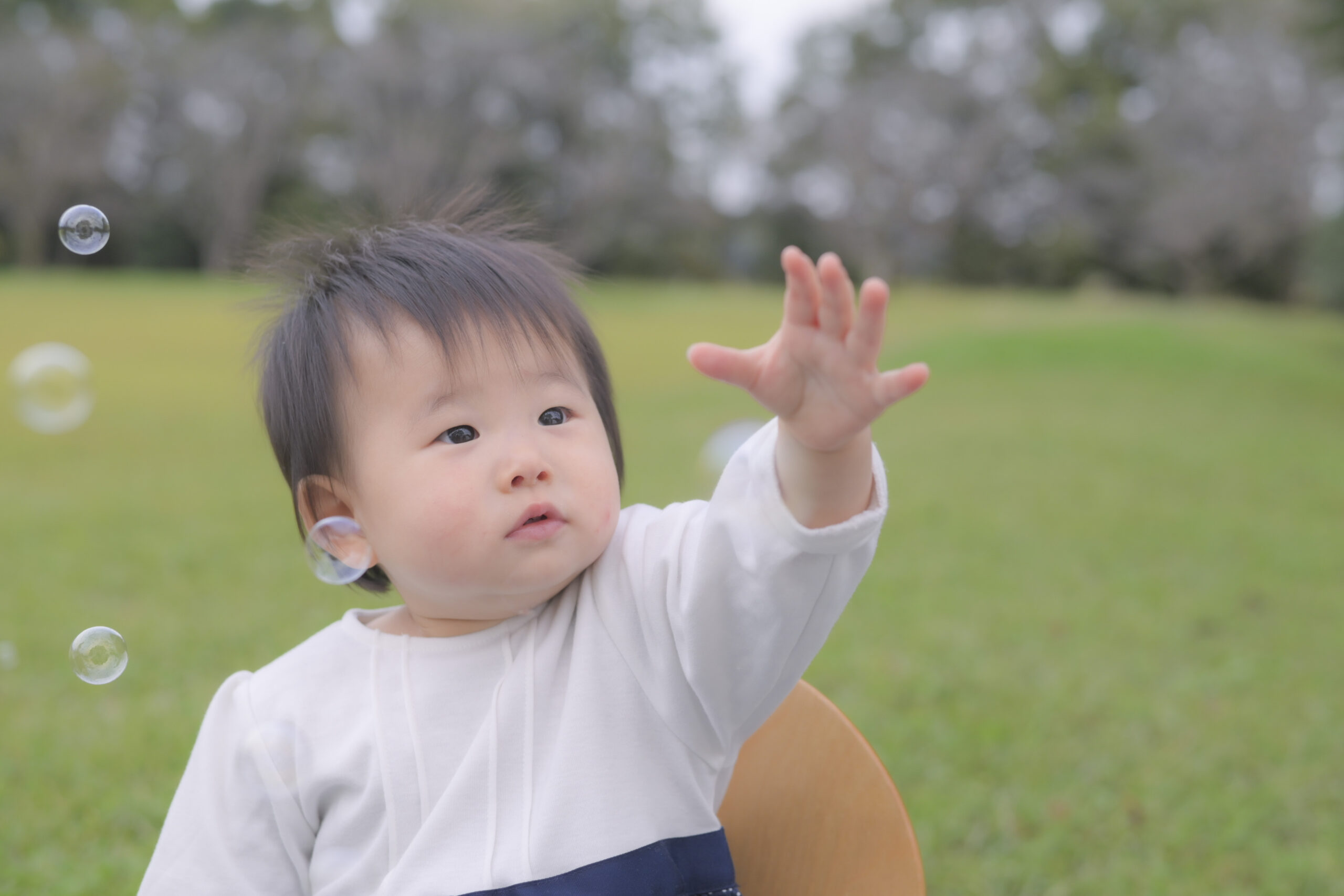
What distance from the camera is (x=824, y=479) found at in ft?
3.24

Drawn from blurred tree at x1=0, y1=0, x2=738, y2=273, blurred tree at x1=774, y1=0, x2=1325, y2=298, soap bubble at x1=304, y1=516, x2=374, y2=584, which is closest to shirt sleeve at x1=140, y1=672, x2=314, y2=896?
soap bubble at x1=304, y1=516, x2=374, y2=584

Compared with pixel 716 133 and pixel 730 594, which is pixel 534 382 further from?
pixel 716 133

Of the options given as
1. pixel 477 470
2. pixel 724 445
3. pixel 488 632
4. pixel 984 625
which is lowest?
pixel 984 625

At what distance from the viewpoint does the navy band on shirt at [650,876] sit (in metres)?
1.13

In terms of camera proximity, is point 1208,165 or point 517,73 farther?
point 517,73

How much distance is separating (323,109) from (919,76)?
16008 mm

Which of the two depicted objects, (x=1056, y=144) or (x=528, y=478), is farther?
(x=1056, y=144)

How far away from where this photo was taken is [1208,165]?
25.9 metres

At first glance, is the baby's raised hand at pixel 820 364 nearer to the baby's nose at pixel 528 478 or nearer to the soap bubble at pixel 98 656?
the baby's nose at pixel 528 478

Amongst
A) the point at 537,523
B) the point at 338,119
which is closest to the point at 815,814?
the point at 537,523

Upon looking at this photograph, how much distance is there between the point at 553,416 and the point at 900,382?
0.46 metres

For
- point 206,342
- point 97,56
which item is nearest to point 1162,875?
point 206,342

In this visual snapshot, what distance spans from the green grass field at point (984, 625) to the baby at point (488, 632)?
34cm

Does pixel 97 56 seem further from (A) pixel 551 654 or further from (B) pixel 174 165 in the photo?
(A) pixel 551 654
